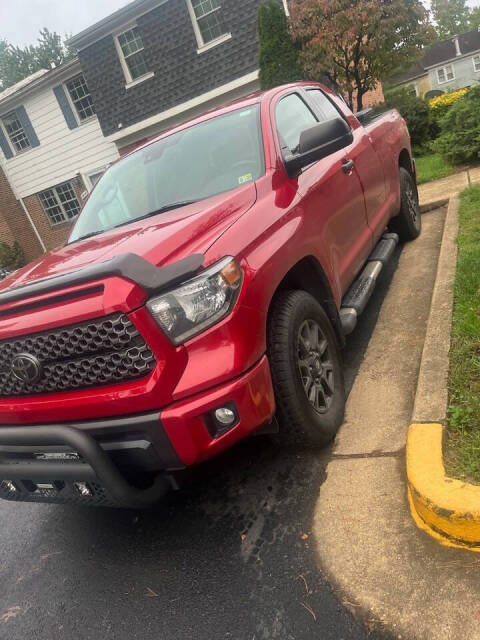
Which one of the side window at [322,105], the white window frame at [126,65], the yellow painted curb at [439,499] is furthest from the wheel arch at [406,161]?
the white window frame at [126,65]

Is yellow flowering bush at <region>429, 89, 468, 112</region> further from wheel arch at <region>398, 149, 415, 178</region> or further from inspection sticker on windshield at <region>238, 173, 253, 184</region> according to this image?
inspection sticker on windshield at <region>238, 173, 253, 184</region>

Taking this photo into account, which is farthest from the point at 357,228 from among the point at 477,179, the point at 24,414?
the point at 477,179

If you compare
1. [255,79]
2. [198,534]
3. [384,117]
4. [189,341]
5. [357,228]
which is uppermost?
[255,79]

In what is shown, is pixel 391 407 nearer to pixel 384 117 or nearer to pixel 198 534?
pixel 198 534

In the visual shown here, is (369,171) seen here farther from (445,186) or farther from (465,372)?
(445,186)

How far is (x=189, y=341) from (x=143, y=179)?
1814mm

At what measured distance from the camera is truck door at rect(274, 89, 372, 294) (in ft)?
9.70

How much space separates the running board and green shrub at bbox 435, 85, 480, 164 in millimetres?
4455

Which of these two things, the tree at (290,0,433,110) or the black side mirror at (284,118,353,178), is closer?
the black side mirror at (284,118,353,178)

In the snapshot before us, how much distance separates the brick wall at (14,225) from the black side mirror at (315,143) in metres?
18.6

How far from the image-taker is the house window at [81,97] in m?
16.3

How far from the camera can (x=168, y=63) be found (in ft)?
45.3

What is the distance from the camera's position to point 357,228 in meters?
3.62

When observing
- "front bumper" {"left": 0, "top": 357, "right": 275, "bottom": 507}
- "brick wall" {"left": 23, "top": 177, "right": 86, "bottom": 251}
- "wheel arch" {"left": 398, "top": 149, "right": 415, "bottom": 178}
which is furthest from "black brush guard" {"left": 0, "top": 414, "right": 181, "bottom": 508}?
"brick wall" {"left": 23, "top": 177, "right": 86, "bottom": 251}
